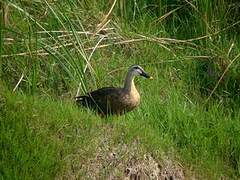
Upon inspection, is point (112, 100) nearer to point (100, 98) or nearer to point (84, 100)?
point (100, 98)

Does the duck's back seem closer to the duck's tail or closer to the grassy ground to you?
the duck's tail

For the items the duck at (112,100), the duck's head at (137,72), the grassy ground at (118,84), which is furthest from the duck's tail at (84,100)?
the duck's head at (137,72)

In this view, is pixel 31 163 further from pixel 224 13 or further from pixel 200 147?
pixel 224 13

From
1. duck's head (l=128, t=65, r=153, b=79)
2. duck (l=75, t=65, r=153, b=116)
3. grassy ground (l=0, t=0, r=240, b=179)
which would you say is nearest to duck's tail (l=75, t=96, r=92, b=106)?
duck (l=75, t=65, r=153, b=116)

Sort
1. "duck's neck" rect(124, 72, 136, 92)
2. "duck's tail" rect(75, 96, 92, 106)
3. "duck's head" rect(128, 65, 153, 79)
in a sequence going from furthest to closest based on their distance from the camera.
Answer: "duck's head" rect(128, 65, 153, 79) → "duck's neck" rect(124, 72, 136, 92) → "duck's tail" rect(75, 96, 92, 106)

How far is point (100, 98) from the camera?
724cm

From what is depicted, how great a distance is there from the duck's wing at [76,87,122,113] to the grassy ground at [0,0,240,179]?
0.55ft

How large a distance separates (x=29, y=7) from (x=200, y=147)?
206 centimetres

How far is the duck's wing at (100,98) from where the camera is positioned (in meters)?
7.16

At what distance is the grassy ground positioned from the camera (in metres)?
6.26

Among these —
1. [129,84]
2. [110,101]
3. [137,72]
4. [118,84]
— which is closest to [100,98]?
[110,101]

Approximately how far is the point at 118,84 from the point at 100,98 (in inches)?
41.8

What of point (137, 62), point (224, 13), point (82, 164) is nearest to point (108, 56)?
point (137, 62)

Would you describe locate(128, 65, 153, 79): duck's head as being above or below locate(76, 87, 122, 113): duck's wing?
above
